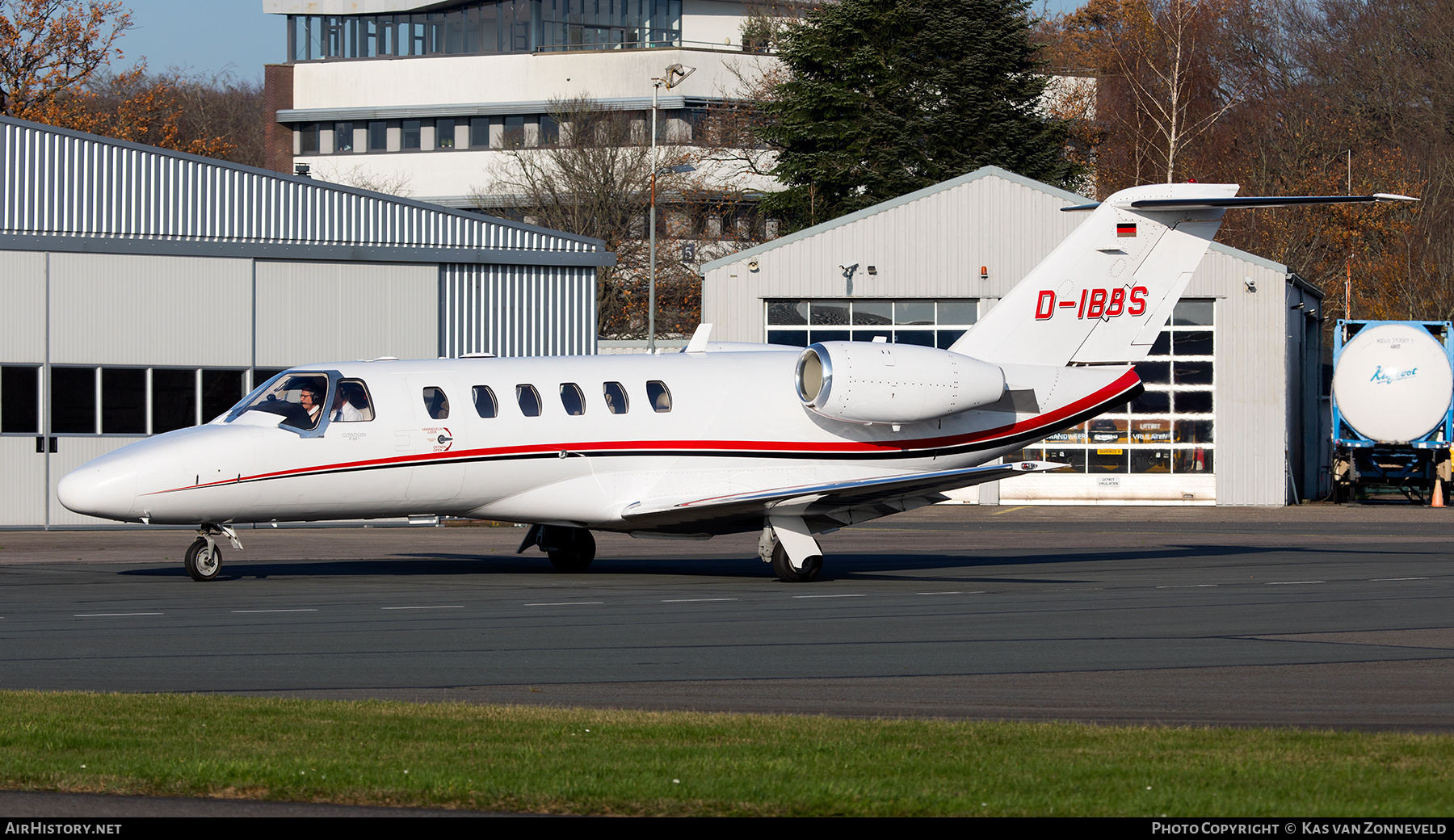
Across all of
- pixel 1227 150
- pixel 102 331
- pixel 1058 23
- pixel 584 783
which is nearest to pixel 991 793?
pixel 584 783

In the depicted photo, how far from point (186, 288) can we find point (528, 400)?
42.9 feet

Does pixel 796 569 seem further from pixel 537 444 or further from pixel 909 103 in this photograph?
pixel 909 103

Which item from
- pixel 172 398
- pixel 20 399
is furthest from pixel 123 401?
pixel 20 399

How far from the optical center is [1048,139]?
51125 mm

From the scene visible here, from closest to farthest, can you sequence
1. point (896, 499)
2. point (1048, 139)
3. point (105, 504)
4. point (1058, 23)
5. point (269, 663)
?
point (269, 663)
point (105, 504)
point (896, 499)
point (1048, 139)
point (1058, 23)

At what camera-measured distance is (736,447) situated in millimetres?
19703

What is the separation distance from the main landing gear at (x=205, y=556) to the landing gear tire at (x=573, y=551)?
Answer: 4.33 metres

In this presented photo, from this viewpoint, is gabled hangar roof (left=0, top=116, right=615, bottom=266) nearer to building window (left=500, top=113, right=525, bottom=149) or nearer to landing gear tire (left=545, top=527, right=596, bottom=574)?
landing gear tire (left=545, top=527, right=596, bottom=574)

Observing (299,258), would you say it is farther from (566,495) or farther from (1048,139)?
(1048,139)

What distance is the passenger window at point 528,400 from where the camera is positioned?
62.7ft

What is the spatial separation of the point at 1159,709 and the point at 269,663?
658 centimetres

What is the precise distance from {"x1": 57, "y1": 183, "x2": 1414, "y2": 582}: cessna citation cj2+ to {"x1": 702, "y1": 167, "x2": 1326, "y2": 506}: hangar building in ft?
51.6

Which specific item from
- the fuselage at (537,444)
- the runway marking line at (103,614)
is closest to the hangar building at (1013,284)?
the fuselage at (537,444)

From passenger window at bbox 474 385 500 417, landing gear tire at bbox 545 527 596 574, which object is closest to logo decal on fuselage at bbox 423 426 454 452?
passenger window at bbox 474 385 500 417
